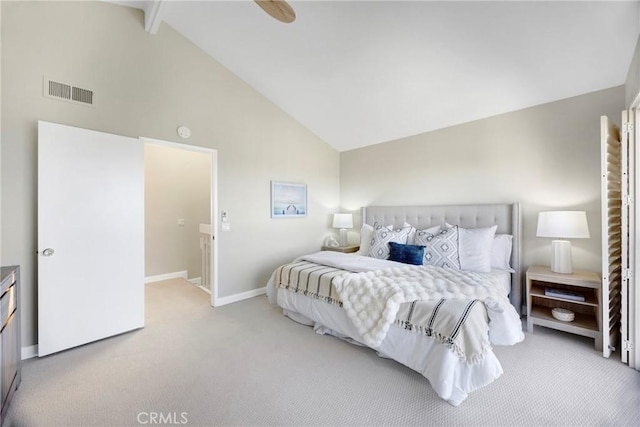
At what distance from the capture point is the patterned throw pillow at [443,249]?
303 centimetres

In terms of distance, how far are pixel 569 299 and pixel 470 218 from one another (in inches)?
51.1

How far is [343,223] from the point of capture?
185 inches

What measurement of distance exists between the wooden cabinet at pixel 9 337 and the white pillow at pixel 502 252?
13.5 feet

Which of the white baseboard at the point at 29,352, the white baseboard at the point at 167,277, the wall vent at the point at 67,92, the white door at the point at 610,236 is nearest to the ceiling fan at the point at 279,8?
the wall vent at the point at 67,92

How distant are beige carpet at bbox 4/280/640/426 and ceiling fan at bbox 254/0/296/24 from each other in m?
2.66

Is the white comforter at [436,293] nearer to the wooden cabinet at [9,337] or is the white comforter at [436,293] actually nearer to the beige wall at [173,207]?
the wooden cabinet at [9,337]

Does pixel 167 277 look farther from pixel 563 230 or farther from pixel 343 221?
pixel 563 230

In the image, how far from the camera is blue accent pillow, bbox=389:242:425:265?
3.10 metres

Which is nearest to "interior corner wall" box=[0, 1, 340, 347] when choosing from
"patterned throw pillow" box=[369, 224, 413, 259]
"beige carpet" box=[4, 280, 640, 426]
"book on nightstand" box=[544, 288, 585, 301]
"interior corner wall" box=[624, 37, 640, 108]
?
"beige carpet" box=[4, 280, 640, 426]

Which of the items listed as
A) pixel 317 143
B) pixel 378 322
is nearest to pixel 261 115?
pixel 317 143

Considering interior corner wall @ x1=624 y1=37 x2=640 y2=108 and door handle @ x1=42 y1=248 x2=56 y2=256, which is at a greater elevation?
interior corner wall @ x1=624 y1=37 x2=640 y2=108

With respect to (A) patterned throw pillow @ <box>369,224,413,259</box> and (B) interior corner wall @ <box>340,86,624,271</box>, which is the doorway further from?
(B) interior corner wall @ <box>340,86,624,271</box>

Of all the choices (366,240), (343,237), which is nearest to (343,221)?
(343,237)

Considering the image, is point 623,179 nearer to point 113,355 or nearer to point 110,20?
point 113,355
